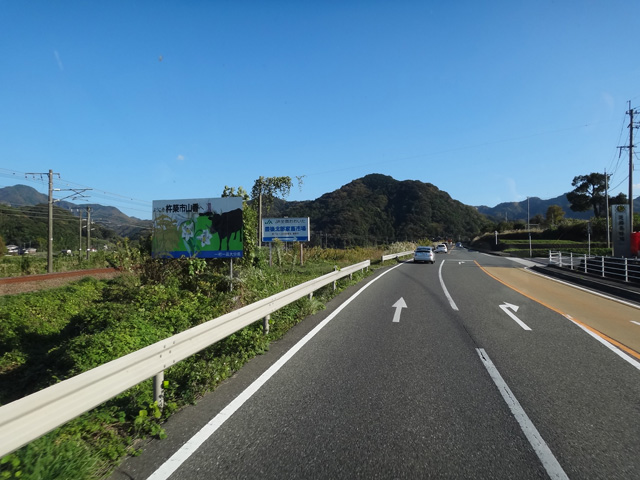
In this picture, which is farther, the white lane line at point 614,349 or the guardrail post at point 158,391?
the white lane line at point 614,349

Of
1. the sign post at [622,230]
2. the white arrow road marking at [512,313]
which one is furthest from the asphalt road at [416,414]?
the sign post at [622,230]

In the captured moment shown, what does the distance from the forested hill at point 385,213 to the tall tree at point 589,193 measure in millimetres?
36510

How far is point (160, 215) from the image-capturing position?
1456 cm

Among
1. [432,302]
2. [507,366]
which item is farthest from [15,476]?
[432,302]

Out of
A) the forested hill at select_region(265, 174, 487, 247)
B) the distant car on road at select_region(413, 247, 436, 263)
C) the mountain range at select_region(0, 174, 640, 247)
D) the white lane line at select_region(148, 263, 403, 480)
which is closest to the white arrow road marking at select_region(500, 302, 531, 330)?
the white lane line at select_region(148, 263, 403, 480)

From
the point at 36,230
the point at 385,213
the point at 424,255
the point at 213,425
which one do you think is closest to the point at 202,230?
the point at 213,425

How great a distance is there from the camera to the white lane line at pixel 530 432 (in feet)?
11.0

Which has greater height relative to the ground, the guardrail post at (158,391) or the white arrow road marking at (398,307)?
the guardrail post at (158,391)

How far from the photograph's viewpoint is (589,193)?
92.9 m

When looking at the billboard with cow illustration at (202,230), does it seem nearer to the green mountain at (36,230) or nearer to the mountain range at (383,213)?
the green mountain at (36,230)

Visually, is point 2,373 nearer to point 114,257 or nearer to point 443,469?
point 114,257

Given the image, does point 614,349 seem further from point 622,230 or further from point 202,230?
point 622,230

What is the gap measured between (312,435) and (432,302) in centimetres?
968

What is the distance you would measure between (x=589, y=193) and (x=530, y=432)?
4143 inches
